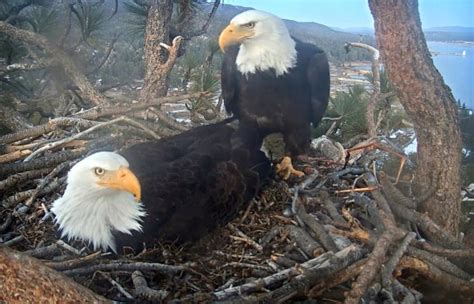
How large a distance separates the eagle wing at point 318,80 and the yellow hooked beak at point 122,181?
681mm

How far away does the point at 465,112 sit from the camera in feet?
4.31

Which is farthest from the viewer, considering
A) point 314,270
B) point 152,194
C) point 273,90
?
point 273,90

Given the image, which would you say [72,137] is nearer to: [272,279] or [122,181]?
[122,181]

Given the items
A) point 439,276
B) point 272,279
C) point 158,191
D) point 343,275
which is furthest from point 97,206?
point 439,276

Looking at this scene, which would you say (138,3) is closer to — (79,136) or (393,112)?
(79,136)

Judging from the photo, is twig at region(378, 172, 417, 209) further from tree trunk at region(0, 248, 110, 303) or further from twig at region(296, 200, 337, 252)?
tree trunk at region(0, 248, 110, 303)

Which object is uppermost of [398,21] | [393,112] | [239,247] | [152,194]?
[398,21]

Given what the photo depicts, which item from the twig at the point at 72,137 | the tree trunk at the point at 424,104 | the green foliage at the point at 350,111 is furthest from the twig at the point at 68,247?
the green foliage at the point at 350,111

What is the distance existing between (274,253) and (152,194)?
11.8 inches

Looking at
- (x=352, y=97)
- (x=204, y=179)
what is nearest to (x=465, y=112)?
(x=352, y=97)

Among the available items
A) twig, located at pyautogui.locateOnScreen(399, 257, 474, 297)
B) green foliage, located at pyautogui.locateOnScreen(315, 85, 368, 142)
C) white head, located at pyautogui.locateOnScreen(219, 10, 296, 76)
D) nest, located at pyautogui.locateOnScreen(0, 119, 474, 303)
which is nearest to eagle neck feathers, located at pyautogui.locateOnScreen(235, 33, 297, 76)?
white head, located at pyautogui.locateOnScreen(219, 10, 296, 76)

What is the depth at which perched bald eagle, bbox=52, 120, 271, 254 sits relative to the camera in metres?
1.18

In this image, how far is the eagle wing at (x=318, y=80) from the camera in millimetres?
→ 1617

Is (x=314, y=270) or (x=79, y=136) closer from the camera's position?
(x=314, y=270)
